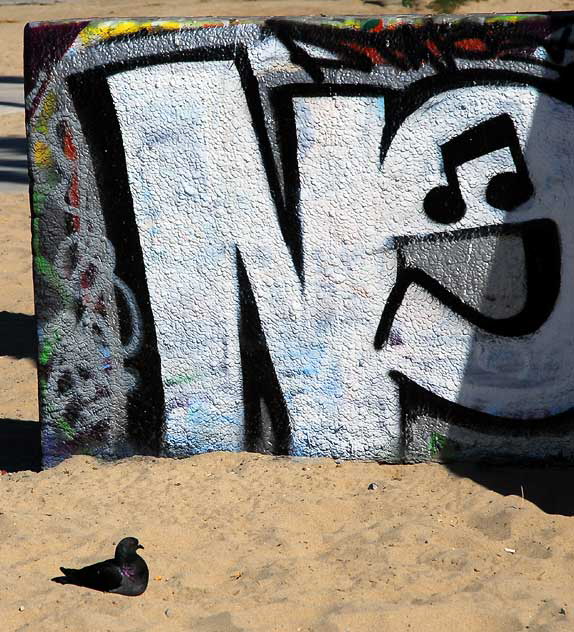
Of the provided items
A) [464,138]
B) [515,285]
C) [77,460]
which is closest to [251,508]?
[77,460]

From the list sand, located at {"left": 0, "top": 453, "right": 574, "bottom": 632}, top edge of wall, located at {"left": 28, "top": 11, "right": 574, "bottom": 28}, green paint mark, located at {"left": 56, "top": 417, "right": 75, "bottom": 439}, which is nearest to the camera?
sand, located at {"left": 0, "top": 453, "right": 574, "bottom": 632}

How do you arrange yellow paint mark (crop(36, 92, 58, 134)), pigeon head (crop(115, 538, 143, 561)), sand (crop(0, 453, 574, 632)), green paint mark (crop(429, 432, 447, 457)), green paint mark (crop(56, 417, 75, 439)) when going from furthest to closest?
1. green paint mark (crop(56, 417, 75, 439))
2. green paint mark (crop(429, 432, 447, 457))
3. yellow paint mark (crop(36, 92, 58, 134))
4. pigeon head (crop(115, 538, 143, 561))
5. sand (crop(0, 453, 574, 632))

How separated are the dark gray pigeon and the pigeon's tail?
1 centimetres

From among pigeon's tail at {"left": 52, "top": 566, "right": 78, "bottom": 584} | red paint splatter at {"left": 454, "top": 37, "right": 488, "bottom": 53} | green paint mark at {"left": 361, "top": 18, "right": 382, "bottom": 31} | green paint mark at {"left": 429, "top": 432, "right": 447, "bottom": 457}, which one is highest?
green paint mark at {"left": 361, "top": 18, "right": 382, "bottom": 31}

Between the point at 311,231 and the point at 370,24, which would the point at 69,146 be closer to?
the point at 311,231

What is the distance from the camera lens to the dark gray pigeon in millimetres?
3561

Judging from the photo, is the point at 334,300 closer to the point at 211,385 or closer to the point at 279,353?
the point at 279,353

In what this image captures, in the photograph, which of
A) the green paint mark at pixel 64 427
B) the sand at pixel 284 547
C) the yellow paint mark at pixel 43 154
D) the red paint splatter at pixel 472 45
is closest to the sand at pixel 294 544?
the sand at pixel 284 547

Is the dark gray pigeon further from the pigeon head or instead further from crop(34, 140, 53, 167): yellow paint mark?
crop(34, 140, 53, 167): yellow paint mark

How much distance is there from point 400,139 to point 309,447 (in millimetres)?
1347

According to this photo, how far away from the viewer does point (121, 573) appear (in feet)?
11.7

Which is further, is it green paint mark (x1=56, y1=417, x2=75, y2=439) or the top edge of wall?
green paint mark (x1=56, y1=417, x2=75, y2=439)

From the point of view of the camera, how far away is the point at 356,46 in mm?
4164

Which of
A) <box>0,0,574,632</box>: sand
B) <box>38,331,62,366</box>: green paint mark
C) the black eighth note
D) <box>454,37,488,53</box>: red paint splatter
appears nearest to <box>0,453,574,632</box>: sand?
<box>0,0,574,632</box>: sand
